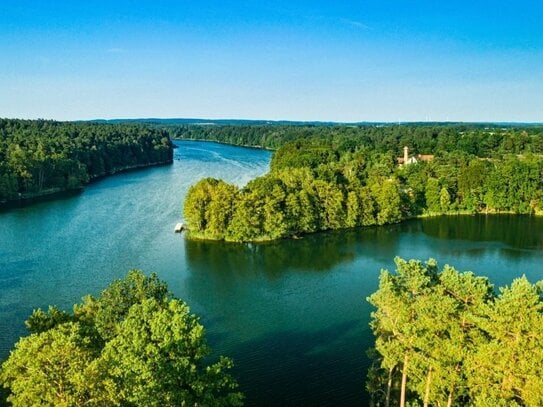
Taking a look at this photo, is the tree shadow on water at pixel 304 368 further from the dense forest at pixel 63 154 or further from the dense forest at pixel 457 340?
the dense forest at pixel 63 154

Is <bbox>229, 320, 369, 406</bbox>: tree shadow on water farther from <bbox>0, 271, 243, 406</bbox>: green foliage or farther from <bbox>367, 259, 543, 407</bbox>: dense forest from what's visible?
<bbox>0, 271, 243, 406</bbox>: green foliage

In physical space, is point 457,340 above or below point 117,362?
above

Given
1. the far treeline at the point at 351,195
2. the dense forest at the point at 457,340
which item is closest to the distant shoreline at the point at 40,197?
the far treeline at the point at 351,195

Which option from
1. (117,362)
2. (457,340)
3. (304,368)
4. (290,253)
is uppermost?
(457,340)

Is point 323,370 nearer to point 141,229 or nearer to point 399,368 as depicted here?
point 399,368

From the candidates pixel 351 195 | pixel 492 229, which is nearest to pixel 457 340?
pixel 351 195

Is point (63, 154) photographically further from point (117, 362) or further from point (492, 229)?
point (117, 362)

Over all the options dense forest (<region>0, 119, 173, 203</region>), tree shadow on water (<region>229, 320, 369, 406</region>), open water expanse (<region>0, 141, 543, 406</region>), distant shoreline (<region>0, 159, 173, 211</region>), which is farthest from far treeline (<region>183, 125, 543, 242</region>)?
dense forest (<region>0, 119, 173, 203</region>)
